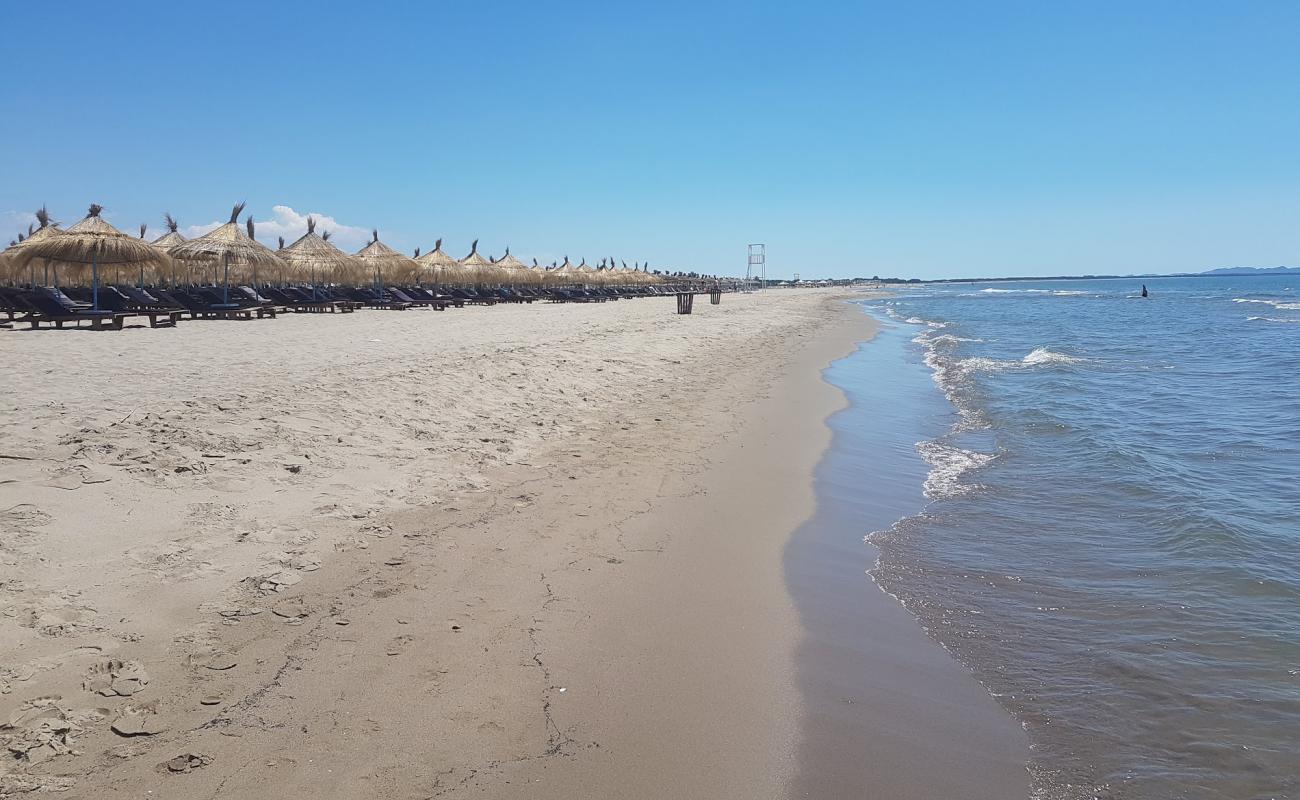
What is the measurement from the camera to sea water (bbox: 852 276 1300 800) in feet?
9.81

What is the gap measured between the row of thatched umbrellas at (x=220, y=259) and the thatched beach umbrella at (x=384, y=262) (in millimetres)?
38

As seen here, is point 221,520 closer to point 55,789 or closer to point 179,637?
point 179,637

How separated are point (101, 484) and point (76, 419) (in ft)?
5.41

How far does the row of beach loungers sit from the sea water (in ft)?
54.4

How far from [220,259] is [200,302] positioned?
151 cm

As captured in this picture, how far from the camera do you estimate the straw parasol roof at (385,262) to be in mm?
30609

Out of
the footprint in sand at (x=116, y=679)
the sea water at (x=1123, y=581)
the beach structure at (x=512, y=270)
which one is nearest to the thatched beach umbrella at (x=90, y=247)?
the sea water at (x=1123, y=581)

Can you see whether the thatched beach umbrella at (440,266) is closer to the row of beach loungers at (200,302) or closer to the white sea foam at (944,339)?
the row of beach loungers at (200,302)

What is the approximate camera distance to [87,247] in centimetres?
1748

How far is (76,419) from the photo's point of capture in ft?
19.1

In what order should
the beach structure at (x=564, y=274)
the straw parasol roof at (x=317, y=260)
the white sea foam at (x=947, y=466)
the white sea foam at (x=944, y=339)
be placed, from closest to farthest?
the white sea foam at (x=947, y=466) → the white sea foam at (x=944, y=339) → the straw parasol roof at (x=317, y=260) → the beach structure at (x=564, y=274)

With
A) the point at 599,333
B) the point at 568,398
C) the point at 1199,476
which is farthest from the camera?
the point at 599,333

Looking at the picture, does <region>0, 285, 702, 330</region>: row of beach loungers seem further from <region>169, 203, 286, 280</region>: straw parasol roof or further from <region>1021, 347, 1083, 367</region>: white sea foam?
<region>1021, 347, 1083, 367</region>: white sea foam

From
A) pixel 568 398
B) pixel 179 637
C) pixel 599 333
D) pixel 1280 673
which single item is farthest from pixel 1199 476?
pixel 599 333
